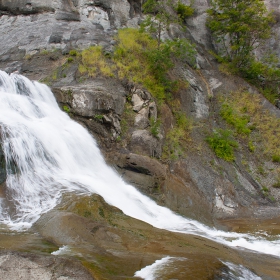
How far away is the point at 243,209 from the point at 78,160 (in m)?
7.64

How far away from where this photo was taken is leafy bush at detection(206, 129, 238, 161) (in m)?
15.4

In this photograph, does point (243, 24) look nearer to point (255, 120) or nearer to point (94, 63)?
point (255, 120)

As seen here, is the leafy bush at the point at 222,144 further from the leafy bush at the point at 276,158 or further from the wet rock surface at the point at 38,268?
the wet rock surface at the point at 38,268

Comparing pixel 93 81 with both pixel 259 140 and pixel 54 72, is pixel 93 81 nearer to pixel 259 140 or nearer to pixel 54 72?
pixel 54 72

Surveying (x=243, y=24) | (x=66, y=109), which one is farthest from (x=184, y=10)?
(x=66, y=109)

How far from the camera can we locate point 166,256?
5.11 m

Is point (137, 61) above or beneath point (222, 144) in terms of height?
above

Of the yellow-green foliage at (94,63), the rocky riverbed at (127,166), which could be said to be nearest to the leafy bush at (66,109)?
the rocky riverbed at (127,166)

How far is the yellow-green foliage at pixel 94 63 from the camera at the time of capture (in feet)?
51.1

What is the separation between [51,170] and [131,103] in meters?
6.87

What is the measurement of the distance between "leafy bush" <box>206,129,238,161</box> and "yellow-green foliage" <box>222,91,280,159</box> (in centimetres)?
176

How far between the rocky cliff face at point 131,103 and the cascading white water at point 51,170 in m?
0.86

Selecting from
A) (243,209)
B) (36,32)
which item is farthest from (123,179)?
(36,32)

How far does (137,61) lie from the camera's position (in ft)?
55.5
